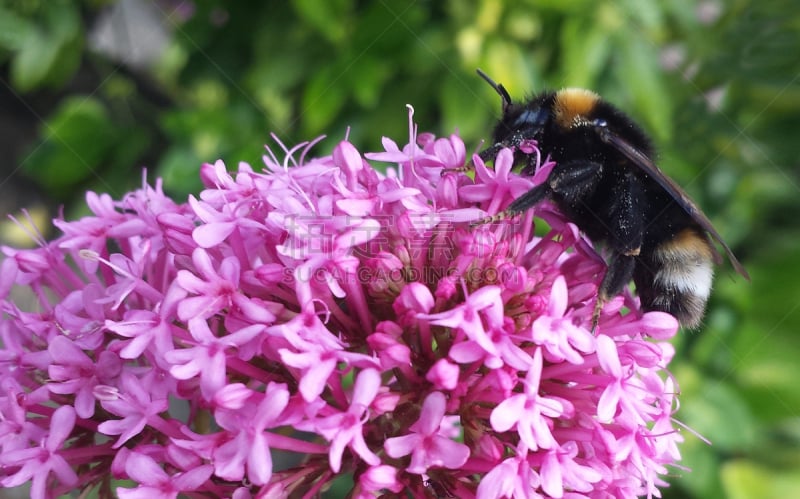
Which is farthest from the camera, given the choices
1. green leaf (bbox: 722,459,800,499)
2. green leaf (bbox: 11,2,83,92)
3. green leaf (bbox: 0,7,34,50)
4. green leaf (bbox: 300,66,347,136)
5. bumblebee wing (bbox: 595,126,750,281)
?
green leaf (bbox: 11,2,83,92)

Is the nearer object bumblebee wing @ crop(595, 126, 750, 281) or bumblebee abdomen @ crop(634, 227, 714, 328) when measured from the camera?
bumblebee wing @ crop(595, 126, 750, 281)

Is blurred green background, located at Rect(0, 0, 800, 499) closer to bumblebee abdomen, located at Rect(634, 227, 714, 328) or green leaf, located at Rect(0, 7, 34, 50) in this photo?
green leaf, located at Rect(0, 7, 34, 50)

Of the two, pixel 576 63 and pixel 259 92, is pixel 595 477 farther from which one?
pixel 259 92

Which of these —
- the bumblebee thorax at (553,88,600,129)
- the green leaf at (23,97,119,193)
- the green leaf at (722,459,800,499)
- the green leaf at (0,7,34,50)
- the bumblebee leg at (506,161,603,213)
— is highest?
Result: the bumblebee thorax at (553,88,600,129)

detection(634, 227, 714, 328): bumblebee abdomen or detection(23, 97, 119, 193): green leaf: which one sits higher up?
detection(634, 227, 714, 328): bumblebee abdomen

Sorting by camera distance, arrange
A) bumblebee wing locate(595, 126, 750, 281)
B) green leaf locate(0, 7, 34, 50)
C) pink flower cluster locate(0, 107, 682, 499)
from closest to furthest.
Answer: pink flower cluster locate(0, 107, 682, 499) → bumblebee wing locate(595, 126, 750, 281) → green leaf locate(0, 7, 34, 50)

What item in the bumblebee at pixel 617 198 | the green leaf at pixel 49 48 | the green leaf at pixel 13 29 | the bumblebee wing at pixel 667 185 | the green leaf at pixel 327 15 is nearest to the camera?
the bumblebee wing at pixel 667 185

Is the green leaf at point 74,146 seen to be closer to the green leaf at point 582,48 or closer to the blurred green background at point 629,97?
the blurred green background at point 629,97

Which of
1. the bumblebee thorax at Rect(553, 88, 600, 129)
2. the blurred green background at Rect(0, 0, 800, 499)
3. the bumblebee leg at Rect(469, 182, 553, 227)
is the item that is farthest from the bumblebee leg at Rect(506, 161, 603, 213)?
the blurred green background at Rect(0, 0, 800, 499)

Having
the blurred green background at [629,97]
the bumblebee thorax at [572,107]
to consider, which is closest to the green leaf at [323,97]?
the blurred green background at [629,97]
